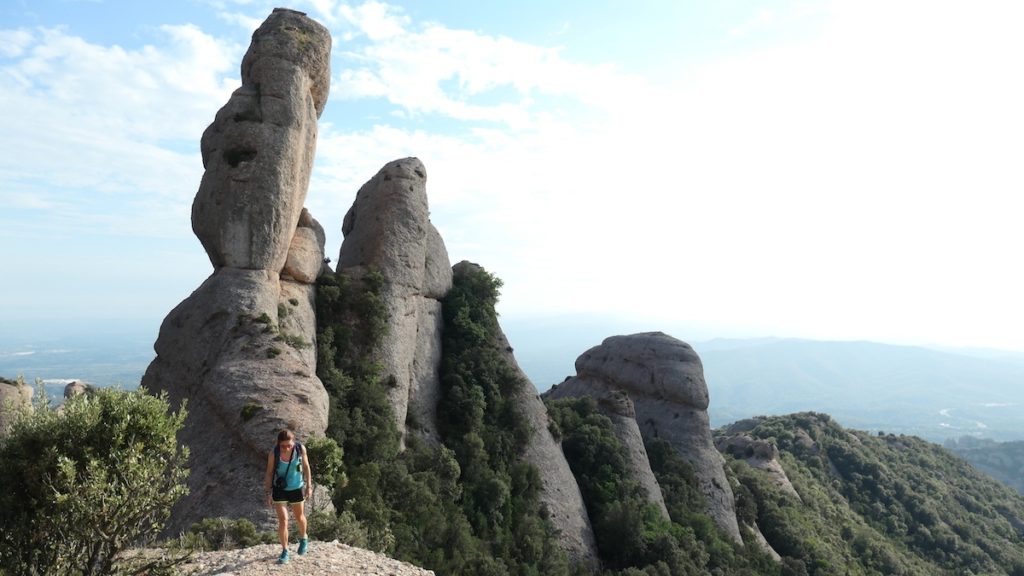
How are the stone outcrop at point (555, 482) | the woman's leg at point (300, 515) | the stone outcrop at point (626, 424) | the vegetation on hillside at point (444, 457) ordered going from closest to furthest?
the woman's leg at point (300, 515) < the vegetation on hillside at point (444, 457) < the stone outcrop at point (555, 482) < the stone outcrop at point (626, 424)

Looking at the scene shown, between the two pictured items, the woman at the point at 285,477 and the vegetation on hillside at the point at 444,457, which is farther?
the vegetation on hillside at the point at 444,457

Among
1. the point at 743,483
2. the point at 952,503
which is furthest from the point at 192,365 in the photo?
the point at 952,503

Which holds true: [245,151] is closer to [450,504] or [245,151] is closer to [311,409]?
Result: [311,409]

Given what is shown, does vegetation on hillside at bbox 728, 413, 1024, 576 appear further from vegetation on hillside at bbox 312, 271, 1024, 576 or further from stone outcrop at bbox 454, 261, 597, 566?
stone outcrop at bbox 454, 261, 597, 566

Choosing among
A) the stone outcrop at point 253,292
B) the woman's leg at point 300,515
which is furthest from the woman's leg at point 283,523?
the stone outcrop at point 253,292

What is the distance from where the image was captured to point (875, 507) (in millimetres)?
58375

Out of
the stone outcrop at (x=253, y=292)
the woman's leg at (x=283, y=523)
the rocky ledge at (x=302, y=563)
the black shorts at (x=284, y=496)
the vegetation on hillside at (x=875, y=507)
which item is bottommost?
the vegetation on hillside at (x=875, y=507)

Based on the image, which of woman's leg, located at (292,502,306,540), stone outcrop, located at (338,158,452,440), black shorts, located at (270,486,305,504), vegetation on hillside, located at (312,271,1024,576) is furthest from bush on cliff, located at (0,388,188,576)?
stone outcrop, located at (338,158,452,440)

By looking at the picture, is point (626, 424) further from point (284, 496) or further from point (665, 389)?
point (284, 496)

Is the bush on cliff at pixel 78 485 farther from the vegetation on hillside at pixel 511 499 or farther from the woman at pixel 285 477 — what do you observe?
the vegetation on hillside at pixel 511 499

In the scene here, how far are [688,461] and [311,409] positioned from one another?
30.1 meters

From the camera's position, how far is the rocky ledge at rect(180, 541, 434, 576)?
12.4m

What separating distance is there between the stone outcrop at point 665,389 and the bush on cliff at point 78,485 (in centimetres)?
3599

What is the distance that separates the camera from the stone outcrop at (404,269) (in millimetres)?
30625
